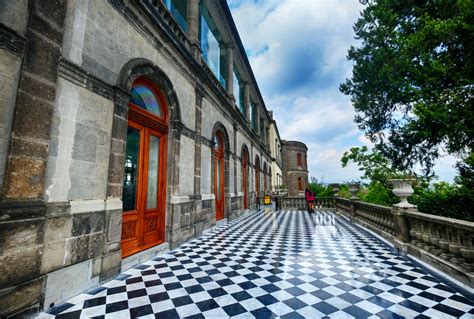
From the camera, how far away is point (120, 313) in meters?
2.27

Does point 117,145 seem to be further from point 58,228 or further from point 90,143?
point 58,228

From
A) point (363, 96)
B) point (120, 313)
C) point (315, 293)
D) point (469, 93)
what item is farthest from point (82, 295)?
point (363, 96)

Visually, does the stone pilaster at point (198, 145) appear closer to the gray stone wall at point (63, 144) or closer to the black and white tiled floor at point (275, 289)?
the black and white tiled floor at point (275, 289)

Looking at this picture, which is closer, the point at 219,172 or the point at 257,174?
the point at 219,172

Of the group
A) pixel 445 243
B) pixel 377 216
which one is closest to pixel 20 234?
pixel 445 243

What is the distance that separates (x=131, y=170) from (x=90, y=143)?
1.12 metres

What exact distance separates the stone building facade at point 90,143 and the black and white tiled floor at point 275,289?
544 mm

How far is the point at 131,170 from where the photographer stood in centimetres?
407

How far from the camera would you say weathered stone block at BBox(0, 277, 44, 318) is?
1932 mm

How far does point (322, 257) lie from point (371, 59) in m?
9.64

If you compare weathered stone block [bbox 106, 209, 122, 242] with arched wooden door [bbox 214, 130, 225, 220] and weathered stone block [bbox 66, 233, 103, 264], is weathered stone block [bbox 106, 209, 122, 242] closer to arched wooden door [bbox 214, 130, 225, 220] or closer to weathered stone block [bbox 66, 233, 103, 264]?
weathered stone block [bbox 66, 233, 103, 264]

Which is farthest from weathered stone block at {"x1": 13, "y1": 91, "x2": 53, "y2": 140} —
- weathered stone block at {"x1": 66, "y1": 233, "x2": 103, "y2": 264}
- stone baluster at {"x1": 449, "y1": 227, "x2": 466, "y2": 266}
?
stone baluster at {"x1": 449, "y1": 227, "x2": 466, "y2": 266}

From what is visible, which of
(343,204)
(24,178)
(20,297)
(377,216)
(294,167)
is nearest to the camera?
(20,297)

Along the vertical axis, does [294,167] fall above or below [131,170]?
above
